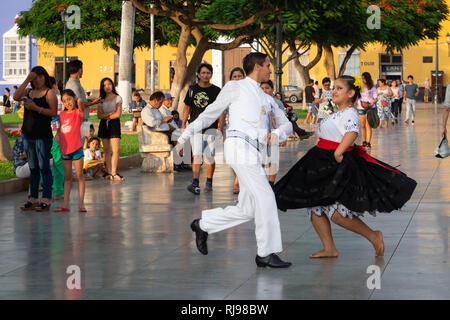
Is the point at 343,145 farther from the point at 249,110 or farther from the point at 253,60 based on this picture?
the point at 253,60

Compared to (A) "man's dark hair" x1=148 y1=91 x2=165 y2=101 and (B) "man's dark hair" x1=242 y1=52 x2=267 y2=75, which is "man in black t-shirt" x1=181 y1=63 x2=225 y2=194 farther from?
(B) "man's dark hair" x1=242 y1=52 x2=267 y2=75

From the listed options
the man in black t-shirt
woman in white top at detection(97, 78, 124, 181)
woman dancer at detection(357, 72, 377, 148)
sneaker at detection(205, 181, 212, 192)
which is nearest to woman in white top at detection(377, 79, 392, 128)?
woman dancer at detection(357, 72, 377, 148)

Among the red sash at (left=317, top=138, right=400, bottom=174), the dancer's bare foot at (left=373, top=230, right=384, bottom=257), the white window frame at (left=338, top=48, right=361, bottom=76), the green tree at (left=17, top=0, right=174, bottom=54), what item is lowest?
the dancer's bare foot at (left=373, top=230, right=384, bottom=257)

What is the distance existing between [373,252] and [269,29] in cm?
2859

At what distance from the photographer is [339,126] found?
8.27m

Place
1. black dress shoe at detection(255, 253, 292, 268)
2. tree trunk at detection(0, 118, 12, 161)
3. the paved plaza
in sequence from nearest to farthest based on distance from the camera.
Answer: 1. the paved plaza
2. black dress shoe at detection(255, 253, 292, 268)
3. tree trunk at detection(0, 118, 12, 161)

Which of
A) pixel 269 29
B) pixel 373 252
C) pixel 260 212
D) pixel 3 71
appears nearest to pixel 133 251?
pixel 260 212

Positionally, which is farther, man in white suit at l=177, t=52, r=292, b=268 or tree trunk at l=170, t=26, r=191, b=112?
tree trunk at l=170, t=26, r=191, b=112

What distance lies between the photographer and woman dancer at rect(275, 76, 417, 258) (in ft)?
26.7

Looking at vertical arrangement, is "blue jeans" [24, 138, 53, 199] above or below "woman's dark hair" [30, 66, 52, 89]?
below

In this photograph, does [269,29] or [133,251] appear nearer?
[133,251]
